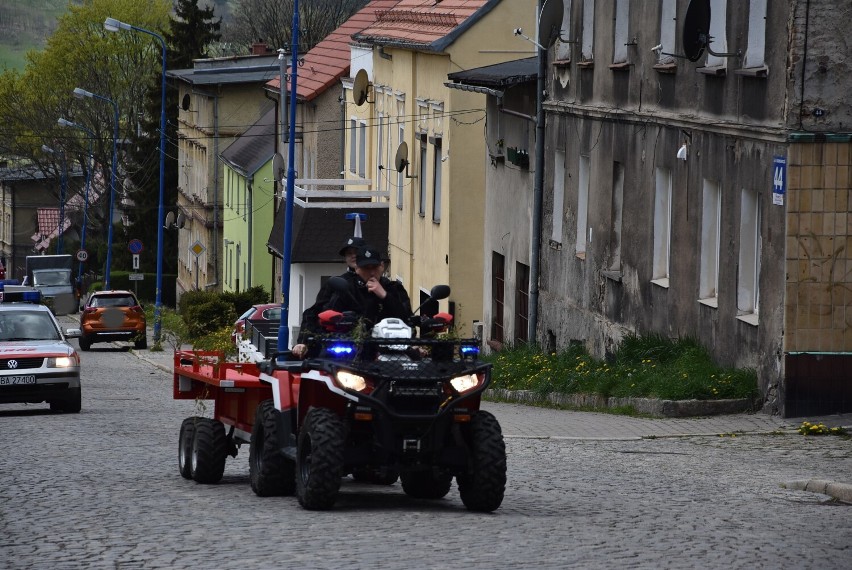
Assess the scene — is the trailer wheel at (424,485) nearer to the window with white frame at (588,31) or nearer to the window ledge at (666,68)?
the window ledge at (666,68)

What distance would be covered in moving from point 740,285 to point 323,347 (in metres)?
8.82

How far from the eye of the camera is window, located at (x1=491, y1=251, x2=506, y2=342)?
33.3 m

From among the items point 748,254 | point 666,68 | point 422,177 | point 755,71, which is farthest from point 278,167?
point 755,71

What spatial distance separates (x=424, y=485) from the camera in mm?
12477

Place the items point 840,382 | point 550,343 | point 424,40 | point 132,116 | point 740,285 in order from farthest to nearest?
1. point 132,116
2. point 424,40
3. point 550,343
4. point 740,285
5. point 840,382

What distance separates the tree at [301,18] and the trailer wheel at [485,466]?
7637 cm

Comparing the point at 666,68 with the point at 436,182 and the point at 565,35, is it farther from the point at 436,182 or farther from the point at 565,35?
the point at 436,182

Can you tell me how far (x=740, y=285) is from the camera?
19344 millimetres

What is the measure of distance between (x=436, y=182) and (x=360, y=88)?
312 inches

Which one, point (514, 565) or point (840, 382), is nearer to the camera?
point (514, 565)

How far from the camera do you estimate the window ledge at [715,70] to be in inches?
779

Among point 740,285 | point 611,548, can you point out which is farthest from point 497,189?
point 611,548

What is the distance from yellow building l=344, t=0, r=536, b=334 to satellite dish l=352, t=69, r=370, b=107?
0.27ft

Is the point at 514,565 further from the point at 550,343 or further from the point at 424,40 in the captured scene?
the point at 424,40
